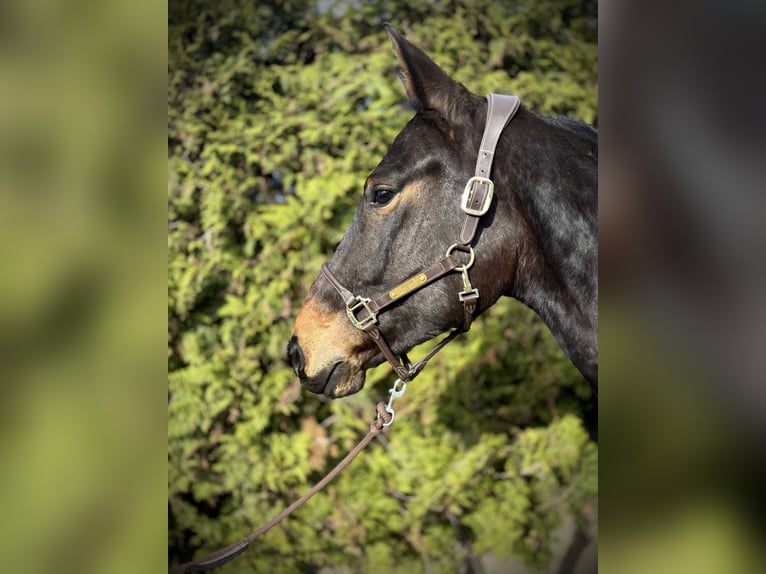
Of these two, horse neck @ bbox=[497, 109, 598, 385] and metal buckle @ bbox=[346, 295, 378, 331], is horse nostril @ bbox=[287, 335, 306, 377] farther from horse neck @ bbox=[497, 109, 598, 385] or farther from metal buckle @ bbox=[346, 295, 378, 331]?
horse neck @ bbox=[497, 109, 598, 385]

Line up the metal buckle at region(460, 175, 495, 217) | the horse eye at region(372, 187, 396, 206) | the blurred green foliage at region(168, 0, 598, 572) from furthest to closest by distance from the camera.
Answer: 1. the blurred green foliage at region(168, 0, 598, 572)
2. the horse eye at region(372, 187, 396, 206)
3. the metal buckle at region(460, 175, 495, 217)

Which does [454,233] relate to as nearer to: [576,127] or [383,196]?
[383,196]

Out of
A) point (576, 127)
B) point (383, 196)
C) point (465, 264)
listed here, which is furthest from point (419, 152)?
point (576, 127)

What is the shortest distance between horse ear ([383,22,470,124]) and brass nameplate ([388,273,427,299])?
43 centimetres

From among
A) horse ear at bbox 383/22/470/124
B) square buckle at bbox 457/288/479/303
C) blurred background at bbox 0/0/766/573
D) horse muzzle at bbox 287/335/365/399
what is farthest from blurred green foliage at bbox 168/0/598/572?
blurred background at bbox 0/0/766/573

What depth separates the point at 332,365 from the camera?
1.84 m

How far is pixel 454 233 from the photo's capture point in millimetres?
1697

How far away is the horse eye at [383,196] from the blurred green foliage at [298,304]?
1316 millimetres

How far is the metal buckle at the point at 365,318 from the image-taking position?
1.77m

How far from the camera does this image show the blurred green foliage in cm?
311

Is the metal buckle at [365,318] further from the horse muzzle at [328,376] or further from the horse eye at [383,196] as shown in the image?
the horse eye at [383,196]
